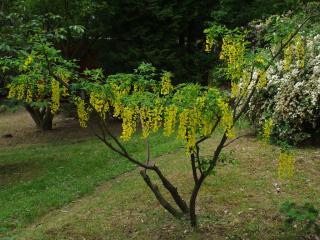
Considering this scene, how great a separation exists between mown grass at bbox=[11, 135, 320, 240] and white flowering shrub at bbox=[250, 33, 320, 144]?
0.64 metres

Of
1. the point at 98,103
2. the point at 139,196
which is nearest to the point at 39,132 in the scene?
the point at 139,196

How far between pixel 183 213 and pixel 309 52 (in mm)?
5247

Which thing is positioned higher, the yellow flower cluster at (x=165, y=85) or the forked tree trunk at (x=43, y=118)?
the yellow flower cluster at (x=165, y=85)

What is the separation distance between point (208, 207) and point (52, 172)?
16.2ft

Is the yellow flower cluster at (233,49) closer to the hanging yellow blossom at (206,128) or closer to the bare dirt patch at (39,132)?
the hanging yellow blossom at (206,128)

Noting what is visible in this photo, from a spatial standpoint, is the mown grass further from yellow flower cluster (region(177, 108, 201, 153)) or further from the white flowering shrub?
yellow flower cluster (region(177, 108, 201, 153))

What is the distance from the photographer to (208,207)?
7734mm

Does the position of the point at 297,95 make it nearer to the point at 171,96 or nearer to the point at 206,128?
the point at 206,128

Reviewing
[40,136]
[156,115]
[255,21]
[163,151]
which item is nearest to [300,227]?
[156,115]

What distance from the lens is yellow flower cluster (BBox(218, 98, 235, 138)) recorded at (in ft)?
18.4

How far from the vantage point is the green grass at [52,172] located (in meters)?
8.91

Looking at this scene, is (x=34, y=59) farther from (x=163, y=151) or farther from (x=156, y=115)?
(x=163, y=151)

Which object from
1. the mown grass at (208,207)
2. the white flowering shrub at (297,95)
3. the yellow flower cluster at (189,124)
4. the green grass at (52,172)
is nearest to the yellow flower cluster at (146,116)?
the yellow flower cluster at (189,124)

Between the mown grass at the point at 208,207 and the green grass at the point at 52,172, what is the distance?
15.5 inches
